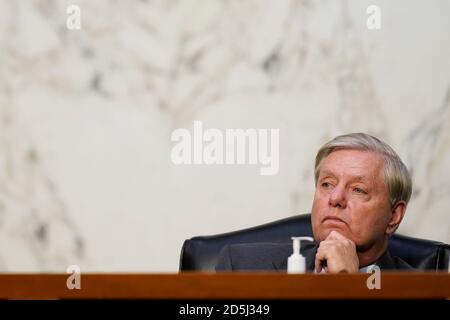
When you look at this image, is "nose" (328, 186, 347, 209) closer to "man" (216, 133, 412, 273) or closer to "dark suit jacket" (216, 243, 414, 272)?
"man" (216, 133, 412, 273)

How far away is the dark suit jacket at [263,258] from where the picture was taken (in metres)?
1.94

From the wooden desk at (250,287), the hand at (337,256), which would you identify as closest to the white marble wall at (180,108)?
the hand at (337,256)

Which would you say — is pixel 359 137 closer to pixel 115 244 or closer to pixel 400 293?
pixel 115 244

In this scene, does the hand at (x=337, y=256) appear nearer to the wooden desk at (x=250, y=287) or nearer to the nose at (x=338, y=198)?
the nose at (x=338, y=198)

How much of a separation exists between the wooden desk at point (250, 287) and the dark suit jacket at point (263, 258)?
996 millimetres

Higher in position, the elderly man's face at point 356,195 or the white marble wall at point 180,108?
the white marble wall at point 180,108

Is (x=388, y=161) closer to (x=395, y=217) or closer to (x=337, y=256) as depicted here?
(x=395, y=217)

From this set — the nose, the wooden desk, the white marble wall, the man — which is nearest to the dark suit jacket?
the man

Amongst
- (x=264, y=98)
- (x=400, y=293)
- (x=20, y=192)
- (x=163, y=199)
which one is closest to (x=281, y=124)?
(x=264, y=98)

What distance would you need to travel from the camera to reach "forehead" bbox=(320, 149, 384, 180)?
6.49 ft

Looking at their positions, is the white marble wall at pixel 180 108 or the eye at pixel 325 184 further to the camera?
the white marble wall at pixel 180 108

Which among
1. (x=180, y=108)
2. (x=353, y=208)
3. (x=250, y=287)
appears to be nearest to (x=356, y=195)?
(x=353, y=208)

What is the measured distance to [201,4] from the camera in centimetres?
260
